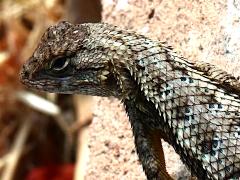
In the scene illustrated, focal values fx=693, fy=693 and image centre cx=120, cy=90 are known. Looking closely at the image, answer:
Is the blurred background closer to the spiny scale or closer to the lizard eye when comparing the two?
the spiny scale

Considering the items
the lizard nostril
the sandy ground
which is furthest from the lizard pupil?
the sandy ground

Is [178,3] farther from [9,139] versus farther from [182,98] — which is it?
[9,139]

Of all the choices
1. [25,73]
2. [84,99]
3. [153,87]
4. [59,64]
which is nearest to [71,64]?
[59,64]

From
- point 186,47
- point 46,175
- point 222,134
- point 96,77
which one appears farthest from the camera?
point 46,175

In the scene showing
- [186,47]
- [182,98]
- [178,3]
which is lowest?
[182,98]

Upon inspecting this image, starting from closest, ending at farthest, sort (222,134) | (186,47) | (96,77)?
(222,134) → (96,77) → (186,47)

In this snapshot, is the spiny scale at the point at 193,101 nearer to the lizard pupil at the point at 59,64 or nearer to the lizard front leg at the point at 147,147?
the lizard front leg at the point at 147,147

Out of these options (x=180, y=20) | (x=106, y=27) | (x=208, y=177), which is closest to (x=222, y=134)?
(x=208, y=177)
